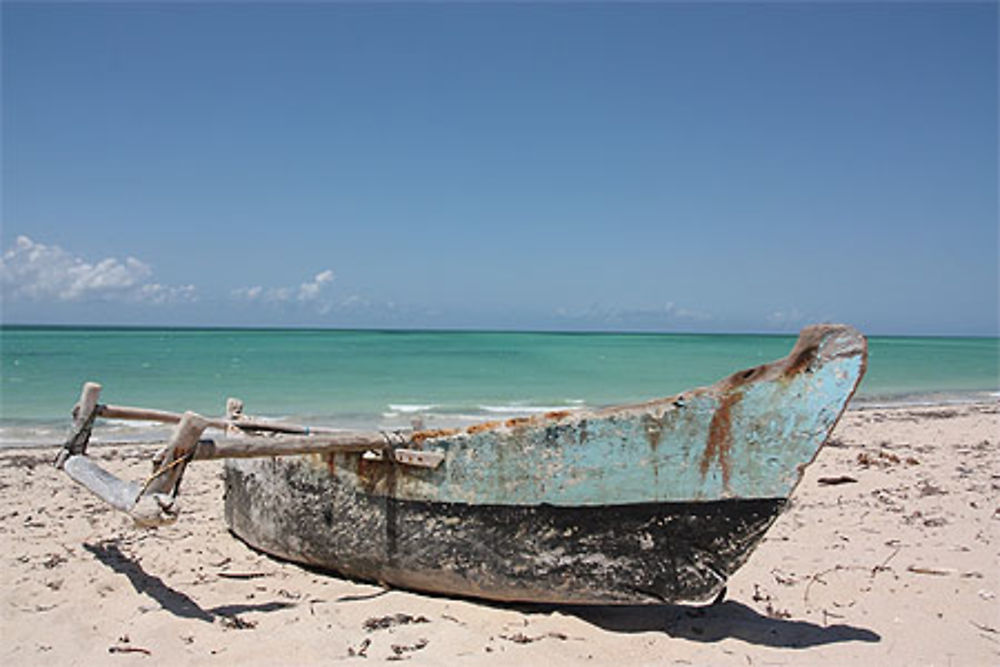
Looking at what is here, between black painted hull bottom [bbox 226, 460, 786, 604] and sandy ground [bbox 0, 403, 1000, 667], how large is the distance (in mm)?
160

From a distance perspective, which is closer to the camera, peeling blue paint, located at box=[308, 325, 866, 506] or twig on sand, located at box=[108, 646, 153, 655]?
peeling blue paint, located at box=[308, 325, 866, 506]

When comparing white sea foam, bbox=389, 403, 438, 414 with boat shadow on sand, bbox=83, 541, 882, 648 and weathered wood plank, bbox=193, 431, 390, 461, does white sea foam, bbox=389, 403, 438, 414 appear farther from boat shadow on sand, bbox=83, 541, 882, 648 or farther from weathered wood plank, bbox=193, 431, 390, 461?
weathered wood plank, bbox=193, 431, 390, 461

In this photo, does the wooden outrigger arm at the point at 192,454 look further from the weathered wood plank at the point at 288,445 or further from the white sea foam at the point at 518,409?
the white sea foam at the point at 518,409

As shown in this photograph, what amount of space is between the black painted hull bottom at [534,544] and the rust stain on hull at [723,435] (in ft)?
0.52

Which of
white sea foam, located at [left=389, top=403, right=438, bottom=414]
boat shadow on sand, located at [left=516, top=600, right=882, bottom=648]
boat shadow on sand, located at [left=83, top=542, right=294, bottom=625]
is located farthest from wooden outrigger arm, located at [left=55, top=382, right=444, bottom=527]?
white sea foam, located at [left=389, top=403, right=438, bottom=414]

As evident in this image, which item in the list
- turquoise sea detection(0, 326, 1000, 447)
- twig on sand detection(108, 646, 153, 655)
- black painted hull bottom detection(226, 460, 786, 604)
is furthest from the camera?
turquoise sea detection(0, 326, 1000, 447)

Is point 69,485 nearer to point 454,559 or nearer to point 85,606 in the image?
point 85,606

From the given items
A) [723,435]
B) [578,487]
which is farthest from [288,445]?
[723,435]

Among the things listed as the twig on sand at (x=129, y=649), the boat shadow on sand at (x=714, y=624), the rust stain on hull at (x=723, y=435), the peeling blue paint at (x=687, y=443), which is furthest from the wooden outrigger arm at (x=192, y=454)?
the rust stain on hull at (x=723, y=435)

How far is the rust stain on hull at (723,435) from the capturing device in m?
2.80

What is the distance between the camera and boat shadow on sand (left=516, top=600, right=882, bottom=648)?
308 cm

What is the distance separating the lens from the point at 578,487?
3.02m

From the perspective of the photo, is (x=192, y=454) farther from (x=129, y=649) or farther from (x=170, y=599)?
(x=170, y=599)


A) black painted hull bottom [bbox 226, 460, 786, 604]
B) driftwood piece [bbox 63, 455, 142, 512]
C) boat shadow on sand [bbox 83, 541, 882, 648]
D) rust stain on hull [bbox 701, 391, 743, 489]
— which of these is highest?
rust stain on hull [bbox 701, 391, 743, 489]
